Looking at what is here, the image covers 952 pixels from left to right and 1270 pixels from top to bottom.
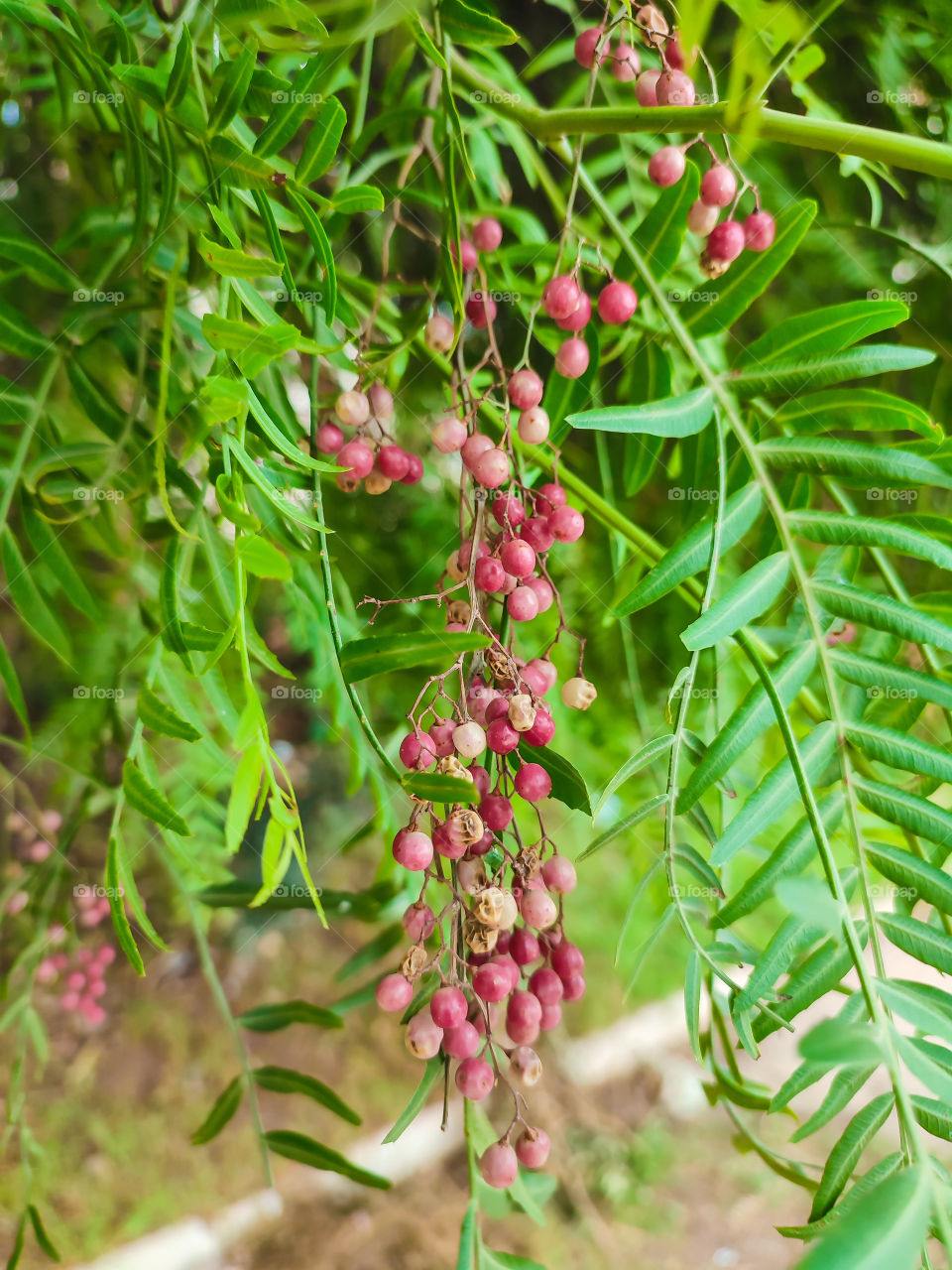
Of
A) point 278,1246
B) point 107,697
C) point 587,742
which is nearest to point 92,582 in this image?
point 107,697

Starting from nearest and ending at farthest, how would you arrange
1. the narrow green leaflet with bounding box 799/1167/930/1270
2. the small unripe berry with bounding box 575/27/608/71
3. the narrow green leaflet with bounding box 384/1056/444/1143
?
the narrow green leaflet with bounding box 799/1167/930/1270
the narrow green leaflet with bounding box 384/1056/444/1143
the small unripe berry with bounding box 575/27/608/71

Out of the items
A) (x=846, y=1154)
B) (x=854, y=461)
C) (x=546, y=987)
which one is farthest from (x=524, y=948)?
(x=854, y=461)

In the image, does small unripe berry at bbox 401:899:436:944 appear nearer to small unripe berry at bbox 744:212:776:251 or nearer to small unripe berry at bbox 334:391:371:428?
small unripe berry at bbox 334:391:371:428

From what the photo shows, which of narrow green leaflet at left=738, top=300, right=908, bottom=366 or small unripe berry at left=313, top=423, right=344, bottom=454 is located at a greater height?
narrow green leaflet at left=738, top=300, right=908, bottom=366

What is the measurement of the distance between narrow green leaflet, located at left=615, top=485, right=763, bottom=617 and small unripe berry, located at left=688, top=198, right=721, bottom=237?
0.12 m

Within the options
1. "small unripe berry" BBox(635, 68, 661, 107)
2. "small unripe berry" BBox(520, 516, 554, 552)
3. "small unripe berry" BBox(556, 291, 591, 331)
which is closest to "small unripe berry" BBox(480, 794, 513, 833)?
"small unripe berry" BBox(520, 516, 554, 552)

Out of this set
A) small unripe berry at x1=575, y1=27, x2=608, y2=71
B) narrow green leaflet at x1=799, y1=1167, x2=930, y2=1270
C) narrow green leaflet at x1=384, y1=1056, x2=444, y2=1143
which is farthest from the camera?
small unripe berry at x1=575, y1=27, x2=608, y2=71

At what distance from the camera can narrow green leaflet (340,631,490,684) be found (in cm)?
25

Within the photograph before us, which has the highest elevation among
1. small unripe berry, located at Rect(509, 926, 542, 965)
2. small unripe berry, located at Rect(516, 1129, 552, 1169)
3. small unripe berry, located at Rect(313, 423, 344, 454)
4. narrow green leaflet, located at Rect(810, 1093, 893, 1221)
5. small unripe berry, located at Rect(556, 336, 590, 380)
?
small unripe berry, located at Rect(556, 336, 590, 380)

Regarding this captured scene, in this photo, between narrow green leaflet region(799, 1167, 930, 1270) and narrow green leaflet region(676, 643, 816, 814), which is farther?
narrow green leaflet region(676, 643, 816, 814)

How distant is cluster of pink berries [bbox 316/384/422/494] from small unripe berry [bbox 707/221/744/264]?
153 millimetres

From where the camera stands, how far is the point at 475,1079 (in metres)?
0.31

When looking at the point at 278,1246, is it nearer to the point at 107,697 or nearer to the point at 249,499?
the point at 107,697

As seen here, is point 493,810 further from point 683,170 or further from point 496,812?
point 683,170
